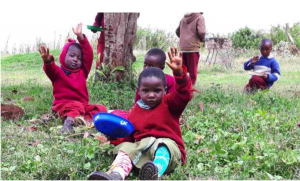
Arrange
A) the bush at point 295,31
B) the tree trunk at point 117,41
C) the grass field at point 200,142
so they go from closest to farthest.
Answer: the grass field at point 200,142, the tree trunk at point 117,41, the bush at point 295,31

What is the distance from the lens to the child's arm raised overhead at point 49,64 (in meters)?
4.84

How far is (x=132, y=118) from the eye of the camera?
3.81 metres

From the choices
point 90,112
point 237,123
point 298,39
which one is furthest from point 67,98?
point 298,39

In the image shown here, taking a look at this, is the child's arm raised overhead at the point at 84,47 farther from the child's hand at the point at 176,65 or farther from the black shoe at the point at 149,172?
the black shoe at the point at 149,172

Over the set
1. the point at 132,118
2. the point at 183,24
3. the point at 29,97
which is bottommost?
the point at 29,97

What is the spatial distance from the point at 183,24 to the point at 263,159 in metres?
4.94

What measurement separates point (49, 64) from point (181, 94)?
2.21 metres

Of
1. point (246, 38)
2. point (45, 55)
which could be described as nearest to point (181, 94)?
point (45, 55)

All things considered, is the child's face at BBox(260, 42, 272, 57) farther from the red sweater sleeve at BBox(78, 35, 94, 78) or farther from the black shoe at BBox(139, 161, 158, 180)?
the black shoe at BBox(139, 161, 158, 180)

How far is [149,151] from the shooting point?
3.50 m

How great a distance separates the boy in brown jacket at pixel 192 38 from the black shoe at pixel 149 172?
4902 mm

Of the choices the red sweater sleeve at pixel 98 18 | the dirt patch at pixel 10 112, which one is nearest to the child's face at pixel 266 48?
the red sweater sleeve at pixel 98 18

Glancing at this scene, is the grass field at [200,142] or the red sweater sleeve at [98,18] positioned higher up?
the red sweater sleeve at [98,18]

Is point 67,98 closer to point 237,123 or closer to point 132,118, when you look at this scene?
point 132,118
